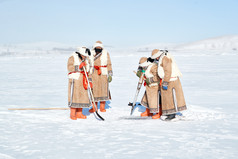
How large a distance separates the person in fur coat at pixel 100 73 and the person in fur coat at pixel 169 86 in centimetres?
141

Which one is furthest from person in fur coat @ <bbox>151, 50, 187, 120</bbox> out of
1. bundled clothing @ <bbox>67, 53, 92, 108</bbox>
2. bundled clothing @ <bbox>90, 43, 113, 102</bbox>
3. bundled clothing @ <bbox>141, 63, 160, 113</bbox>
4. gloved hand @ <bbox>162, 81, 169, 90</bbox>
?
bundled clothing @ <bbox>67, 53, 92, 108</bbox>

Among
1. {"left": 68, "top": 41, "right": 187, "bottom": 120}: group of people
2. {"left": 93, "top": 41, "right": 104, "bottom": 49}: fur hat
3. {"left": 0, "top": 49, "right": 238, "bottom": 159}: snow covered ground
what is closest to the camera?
{"left": 0, "top": 49, "right": 238, "bottom": 159}: snow covered ground

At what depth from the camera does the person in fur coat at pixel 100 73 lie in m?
6.64

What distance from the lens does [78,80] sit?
19.2ft

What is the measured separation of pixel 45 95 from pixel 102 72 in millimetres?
3680

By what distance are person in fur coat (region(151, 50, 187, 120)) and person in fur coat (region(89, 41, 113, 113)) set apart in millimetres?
1412

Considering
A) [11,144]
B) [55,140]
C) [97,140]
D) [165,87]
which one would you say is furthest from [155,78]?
[11,144]

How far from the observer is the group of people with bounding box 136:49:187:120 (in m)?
5.56

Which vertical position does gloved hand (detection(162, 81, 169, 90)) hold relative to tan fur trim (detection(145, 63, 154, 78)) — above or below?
below

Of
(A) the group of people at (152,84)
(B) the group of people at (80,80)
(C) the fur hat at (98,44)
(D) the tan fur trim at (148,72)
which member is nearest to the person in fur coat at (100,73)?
(C) the fur hat at (98,44)

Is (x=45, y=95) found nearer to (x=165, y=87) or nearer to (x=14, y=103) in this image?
(x=14, y=103)

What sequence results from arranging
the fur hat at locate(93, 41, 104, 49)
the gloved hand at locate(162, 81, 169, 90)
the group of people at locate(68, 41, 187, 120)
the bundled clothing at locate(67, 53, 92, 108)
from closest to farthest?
the gloved hand at locate(162, 81, 169, 90), the group of people at locate(68, 41, 187, 120), the bundled clothing at locate(67, 53, 92, 108), the fur hat at locate(93, 41, 104, 49)

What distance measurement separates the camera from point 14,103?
26.4 ft

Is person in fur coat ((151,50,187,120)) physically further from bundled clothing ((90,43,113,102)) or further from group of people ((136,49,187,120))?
bundled clothing ((90,43,113,102))
